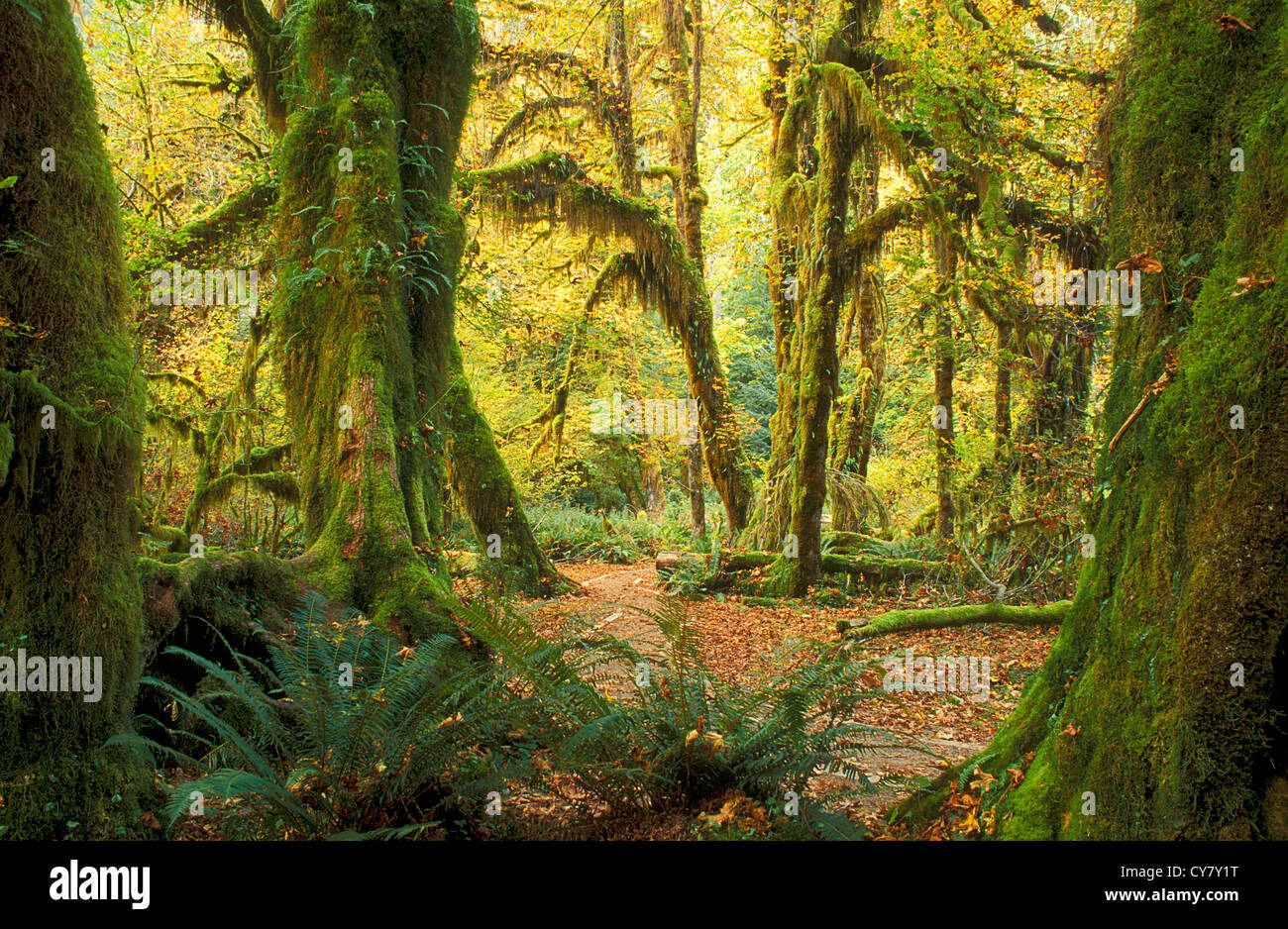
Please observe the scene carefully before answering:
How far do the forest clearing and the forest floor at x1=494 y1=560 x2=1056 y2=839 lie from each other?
59mm

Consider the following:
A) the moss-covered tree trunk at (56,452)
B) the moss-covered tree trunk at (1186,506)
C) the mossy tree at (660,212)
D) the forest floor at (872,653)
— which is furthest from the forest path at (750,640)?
the mossy tree at (660,212)

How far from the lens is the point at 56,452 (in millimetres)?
3184

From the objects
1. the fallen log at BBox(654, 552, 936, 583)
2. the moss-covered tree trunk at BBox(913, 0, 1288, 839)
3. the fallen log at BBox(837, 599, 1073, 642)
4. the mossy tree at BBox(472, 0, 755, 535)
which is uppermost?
the mossy tree at BBox(472, 0, 755, 535)

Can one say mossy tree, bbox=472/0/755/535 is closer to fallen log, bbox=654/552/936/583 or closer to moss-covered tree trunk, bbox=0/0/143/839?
fallen log, bbox=654/552/936/583

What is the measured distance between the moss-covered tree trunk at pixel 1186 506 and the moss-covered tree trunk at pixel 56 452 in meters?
3.63

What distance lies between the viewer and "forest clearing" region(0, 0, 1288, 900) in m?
2.67

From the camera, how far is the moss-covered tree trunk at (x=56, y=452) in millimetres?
3043

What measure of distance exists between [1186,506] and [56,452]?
4215 mm

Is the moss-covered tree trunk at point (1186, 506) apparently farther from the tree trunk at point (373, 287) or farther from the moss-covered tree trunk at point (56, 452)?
the tree trunk at point (373, 287)

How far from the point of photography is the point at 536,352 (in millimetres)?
21219

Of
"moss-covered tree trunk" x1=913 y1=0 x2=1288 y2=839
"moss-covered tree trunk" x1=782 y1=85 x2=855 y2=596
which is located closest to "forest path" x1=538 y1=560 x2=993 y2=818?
"moss-covered tree trunk" x1=913 y1=0 x2=1288 y2=839

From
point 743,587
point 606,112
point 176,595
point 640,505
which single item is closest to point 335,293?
point 176,595

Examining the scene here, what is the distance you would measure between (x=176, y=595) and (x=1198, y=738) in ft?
15.2
